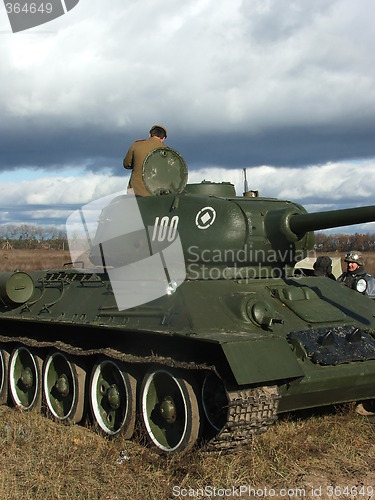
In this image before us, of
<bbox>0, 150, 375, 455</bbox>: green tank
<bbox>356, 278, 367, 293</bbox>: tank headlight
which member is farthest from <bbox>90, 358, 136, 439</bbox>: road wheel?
<bbox>356, 278, 367, 293</bbox>: tank headlight

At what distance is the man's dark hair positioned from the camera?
989 cm

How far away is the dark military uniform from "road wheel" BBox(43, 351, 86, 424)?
2.56 m

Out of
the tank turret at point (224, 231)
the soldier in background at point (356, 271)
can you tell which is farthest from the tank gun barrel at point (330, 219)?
the soldier in background at point (356, 271)

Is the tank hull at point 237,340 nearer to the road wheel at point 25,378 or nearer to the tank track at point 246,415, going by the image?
the tank track at point 246,415

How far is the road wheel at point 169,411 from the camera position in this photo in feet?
22.7

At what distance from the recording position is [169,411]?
23.6 feet

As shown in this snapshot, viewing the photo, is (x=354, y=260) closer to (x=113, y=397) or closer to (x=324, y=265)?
(x=324, y=265)

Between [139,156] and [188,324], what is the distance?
11.0 ft

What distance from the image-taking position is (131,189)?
9.34 meters

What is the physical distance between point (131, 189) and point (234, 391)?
398cm

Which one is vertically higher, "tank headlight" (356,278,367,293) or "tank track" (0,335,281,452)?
"tank headlight" (356,278,367,293)

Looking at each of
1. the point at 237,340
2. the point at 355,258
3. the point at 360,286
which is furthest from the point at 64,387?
the point at 355,258

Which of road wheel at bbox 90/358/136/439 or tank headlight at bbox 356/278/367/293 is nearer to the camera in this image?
road wheel at bbox 90/358/136/439

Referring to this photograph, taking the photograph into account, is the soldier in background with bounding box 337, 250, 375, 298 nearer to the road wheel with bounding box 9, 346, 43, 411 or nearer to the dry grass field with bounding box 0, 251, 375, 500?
the dry grass field with bounding box 0, 251, 375, 500
